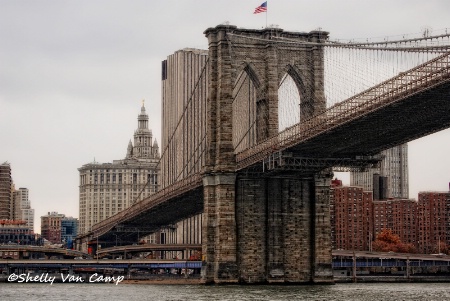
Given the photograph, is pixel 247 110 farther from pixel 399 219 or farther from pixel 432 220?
pixel 399 219

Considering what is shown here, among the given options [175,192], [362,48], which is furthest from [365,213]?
[362,48]

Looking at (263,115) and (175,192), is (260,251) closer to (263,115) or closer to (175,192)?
(263,115)

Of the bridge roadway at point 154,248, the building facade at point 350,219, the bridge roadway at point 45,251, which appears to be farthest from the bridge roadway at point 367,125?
the building facade at point 350,219

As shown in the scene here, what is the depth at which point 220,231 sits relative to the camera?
272 ft

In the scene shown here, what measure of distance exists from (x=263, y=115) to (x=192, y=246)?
50374mm

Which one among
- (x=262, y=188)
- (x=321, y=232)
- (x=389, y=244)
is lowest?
(x=389, y=244)

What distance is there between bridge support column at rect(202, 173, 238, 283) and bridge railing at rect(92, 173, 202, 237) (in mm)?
5476

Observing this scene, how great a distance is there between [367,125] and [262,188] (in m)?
18.9

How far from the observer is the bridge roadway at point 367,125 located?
57.4 meters

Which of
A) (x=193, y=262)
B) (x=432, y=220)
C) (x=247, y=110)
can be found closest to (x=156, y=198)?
(x=193, y=262)

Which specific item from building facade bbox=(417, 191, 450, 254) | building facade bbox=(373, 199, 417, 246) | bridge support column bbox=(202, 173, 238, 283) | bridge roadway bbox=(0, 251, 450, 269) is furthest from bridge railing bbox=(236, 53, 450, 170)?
building facade bbox=(373, 199, 417, 246)

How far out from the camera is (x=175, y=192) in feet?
325

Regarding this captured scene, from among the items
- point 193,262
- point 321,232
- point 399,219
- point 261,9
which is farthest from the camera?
point 399,219

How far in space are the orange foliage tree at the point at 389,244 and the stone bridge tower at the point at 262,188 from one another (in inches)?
3310
